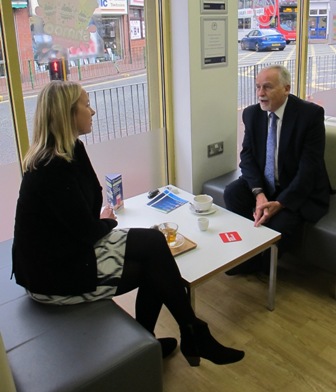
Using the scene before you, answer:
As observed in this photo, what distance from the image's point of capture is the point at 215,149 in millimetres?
3148

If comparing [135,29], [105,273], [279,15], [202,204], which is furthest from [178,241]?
[279,15]

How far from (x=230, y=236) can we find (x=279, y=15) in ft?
7.62

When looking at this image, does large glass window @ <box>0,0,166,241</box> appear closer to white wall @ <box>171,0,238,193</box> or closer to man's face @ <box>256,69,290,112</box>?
white wall @ <box>171,0,238,193</box>

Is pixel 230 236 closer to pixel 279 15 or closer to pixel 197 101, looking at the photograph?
pixel 197 101

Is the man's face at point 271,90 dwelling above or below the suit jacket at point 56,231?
above

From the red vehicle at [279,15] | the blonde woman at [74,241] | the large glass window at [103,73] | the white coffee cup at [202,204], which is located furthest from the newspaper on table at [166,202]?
the red vehicle at [279,15]

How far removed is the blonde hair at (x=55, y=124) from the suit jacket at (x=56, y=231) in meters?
0.05

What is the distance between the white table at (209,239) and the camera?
76.2 inches

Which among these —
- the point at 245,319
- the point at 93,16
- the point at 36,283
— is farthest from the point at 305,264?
the point at 93,16

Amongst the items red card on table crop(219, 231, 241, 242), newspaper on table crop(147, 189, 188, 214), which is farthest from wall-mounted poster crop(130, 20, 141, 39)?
red card on table crop(219, 231, 241, 242)

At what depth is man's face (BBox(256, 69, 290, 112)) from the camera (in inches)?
99.0

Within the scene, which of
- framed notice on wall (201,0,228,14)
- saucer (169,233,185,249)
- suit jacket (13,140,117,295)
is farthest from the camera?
framed notice on wall (201,0,228,14)

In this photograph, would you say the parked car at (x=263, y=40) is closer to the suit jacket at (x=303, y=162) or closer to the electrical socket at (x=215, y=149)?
the electrical socket at (x=215, y=149)

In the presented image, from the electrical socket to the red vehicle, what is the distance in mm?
1073
